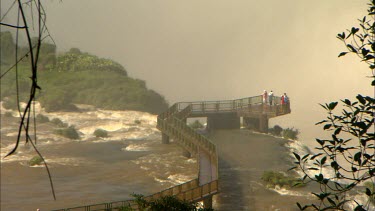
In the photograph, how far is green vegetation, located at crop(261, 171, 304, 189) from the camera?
3086 cm

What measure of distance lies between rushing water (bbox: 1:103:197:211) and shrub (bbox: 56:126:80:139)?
39 cm

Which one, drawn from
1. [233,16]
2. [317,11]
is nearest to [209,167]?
[317,11]

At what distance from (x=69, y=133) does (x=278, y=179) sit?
20904 mm

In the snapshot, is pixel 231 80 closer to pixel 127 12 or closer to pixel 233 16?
pixel 233 16

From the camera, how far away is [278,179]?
3128cm

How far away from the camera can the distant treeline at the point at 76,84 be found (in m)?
61.6

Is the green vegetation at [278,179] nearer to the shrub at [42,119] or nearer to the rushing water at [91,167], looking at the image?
the rushing water at [91,167]

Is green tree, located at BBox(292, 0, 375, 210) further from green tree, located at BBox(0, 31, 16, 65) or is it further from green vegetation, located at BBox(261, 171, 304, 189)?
green tree, located at BBox(0, 31, 16, 65)

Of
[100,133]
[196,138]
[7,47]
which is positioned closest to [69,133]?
[100,133]

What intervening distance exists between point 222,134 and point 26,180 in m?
15.8

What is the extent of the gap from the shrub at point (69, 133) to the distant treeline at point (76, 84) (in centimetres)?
1132

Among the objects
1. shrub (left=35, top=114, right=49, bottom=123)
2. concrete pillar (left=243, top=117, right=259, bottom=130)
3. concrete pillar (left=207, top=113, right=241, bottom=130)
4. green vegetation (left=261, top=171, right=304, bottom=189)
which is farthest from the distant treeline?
green vegetation (left=261, top=171, right=304, bottom=189)

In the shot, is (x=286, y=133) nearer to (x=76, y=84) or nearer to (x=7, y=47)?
(x=76, y=84)

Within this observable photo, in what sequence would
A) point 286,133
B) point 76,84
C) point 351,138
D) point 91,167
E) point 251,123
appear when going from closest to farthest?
point 351,138, point 91,167, point 286,133, point 251,123, point 76,84
